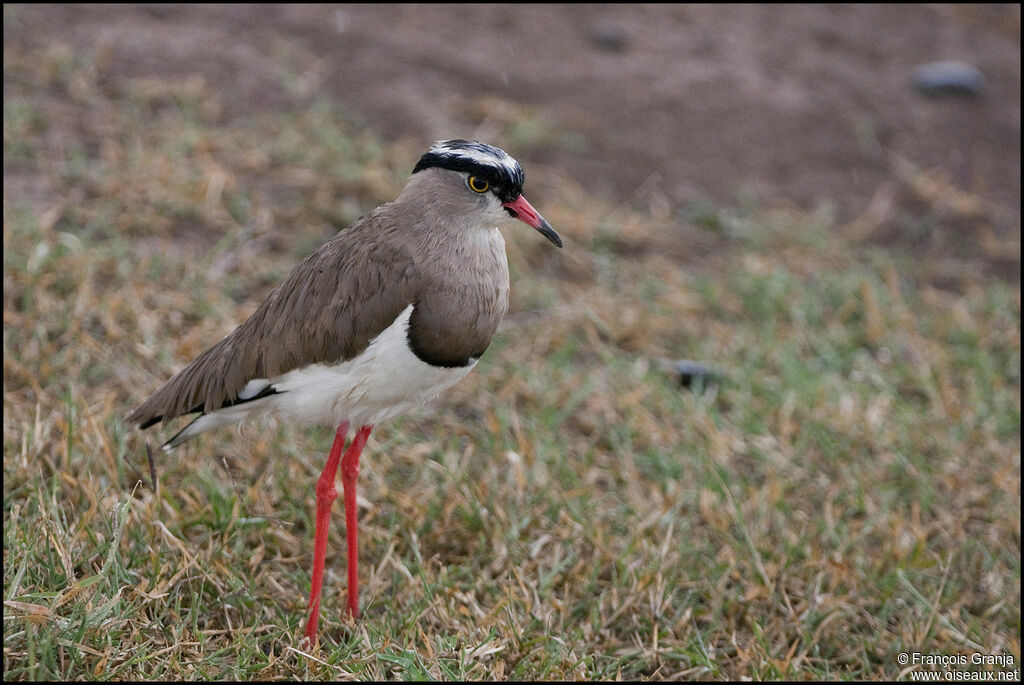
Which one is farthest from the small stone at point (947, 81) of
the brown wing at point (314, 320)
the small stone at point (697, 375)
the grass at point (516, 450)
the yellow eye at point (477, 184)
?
the brown wing at point (314, 320)

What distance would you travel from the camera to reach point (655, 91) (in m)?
7.11

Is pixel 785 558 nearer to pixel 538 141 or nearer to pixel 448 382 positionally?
pixel 448 382

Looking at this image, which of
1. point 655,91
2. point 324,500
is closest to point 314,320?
point 324,500

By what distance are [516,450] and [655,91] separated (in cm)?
404

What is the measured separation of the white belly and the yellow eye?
→ 38 cm

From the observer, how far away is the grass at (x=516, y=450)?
113 inches

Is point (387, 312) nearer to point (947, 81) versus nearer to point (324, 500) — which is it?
point (324, 500)

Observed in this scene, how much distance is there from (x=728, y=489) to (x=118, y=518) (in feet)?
7.00

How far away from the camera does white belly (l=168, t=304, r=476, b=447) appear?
2.63 meters

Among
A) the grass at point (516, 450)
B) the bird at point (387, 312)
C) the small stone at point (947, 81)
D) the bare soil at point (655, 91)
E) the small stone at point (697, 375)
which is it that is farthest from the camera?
the small stone at point (947, 81)

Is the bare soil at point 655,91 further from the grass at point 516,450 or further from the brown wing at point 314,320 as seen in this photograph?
the brown wing at point 314,320

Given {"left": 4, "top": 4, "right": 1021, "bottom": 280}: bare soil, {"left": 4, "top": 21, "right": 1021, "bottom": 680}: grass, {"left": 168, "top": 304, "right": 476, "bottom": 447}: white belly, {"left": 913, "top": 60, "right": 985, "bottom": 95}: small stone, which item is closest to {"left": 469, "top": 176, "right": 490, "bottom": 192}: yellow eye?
{"left": 168, "top": 304, "right": 476, "bottom": 447}: white belly

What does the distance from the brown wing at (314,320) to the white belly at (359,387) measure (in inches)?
1.2

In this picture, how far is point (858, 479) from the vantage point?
3.95 m
